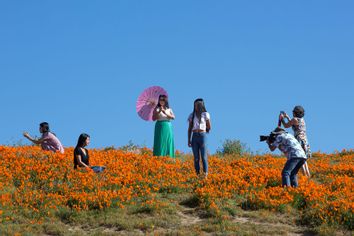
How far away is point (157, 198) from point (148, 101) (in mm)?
7550

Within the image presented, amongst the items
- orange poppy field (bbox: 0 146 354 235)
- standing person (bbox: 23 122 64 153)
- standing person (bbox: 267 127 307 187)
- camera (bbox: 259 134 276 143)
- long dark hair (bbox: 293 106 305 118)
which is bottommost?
orange poppy field (bbox: 0 146 354 235)

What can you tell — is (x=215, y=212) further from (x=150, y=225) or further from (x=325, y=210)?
(x=325, y=210)

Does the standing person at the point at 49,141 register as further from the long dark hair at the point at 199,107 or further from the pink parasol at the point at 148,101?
the long dark hair at the point at 199,107

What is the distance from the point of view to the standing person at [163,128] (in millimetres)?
19875

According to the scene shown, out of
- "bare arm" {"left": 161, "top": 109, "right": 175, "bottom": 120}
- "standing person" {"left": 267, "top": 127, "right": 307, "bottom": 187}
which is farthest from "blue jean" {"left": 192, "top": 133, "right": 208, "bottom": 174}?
"bare arm" {"left": 161, "top": 109, "right": 175, "bottom": 120}

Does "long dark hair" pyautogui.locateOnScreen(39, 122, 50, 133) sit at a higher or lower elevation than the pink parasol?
lower

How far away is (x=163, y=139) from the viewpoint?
20.1m

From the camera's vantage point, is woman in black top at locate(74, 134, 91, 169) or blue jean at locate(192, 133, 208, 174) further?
woman in black top at locate(74, 134, 91, 169)

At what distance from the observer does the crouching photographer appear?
47.8 ft

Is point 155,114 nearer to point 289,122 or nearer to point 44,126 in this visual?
point 44,126

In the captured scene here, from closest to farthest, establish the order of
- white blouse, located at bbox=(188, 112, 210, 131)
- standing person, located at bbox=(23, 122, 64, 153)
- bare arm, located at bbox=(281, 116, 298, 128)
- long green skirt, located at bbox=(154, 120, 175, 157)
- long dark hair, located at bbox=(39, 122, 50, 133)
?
1. white blouse, located at bbox=(188, 112, 210, 131)
2. bare arm, located at bbox=(281, 116, 298, 128)
3. long dark hair, located at bbox=(39, 122, 50, 133)
4. standing person, located at bbox=(23, 122, 64, 153)
5. long green skirt, located at bbox=(154, 120, 175, 157)

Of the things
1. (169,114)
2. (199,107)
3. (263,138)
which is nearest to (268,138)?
(263,138)

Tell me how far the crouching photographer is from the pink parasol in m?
6.56

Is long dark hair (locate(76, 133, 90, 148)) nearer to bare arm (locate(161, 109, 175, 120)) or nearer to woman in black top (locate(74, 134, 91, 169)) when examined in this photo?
woman in black top (locate(74, 134, 91, 169))
